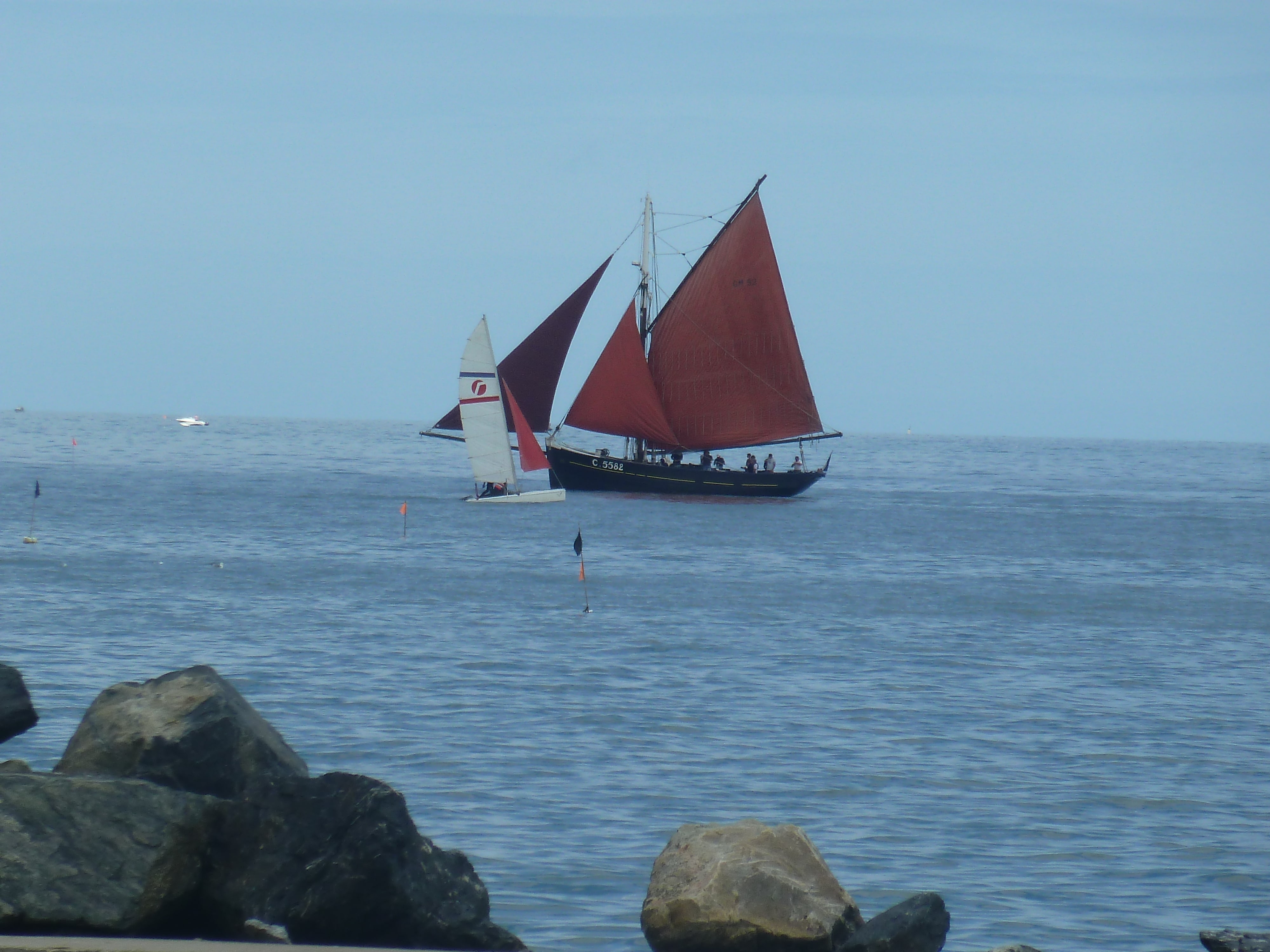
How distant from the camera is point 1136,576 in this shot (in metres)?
44.2

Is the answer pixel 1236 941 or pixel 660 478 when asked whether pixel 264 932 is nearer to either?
pixel 1236 941

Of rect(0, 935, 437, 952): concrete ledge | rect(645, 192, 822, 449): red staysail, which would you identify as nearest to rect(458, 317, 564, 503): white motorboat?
rect(645, 192, 822, 449): red staysail

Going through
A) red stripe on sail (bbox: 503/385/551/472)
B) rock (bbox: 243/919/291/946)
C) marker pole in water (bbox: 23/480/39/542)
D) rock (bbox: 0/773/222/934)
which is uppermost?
red stripe on sail (bbox: 503/385/551/472)

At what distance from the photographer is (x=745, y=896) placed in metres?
8.88

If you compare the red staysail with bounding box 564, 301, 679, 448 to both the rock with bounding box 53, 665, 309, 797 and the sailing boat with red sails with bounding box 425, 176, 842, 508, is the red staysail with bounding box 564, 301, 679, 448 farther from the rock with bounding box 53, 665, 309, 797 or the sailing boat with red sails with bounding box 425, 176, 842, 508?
the rock with bounding box 53, 665, 309, 797

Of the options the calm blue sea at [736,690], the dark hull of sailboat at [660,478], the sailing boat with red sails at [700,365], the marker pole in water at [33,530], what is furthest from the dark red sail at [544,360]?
the marker pole in water at [33,530]

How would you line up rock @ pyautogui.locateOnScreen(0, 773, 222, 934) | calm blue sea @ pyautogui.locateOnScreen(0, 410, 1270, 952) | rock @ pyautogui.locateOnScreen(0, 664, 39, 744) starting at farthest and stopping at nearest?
calm blue sea @ pyautogui.locateOnScreen(0, 410, 1270, 952) < rock @ pyautogui.locateOnScreen(0, 664, 39, 744) < rock @ pyautogui.locateOnScreen(0, 773, 222, 934)

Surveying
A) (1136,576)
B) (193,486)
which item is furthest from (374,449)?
(1136,576)

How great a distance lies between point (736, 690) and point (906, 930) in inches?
507

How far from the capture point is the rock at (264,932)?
8.25 m

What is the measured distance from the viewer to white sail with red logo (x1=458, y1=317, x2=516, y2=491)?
2425 inches

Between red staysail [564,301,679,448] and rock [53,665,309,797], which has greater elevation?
red staysail [564,301,679,448]

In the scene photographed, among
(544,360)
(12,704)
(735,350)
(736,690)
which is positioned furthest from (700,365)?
(12,704)

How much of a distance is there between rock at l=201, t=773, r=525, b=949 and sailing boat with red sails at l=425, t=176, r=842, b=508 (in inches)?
2174
